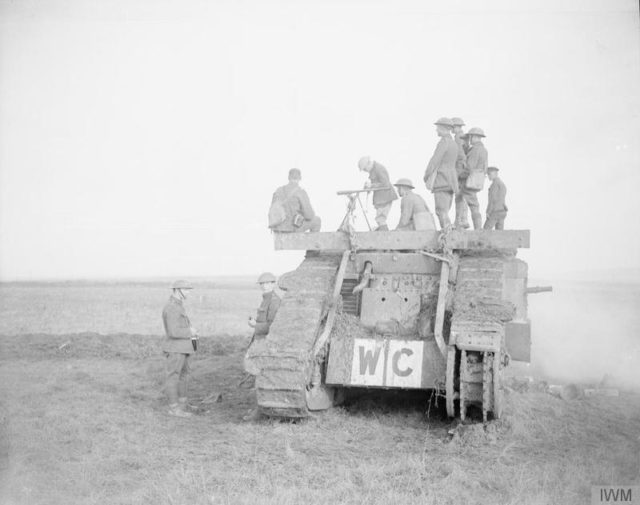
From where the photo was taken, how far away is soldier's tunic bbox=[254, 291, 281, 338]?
31.9ft

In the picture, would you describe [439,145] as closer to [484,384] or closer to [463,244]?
[463,244]

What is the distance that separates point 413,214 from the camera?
411 inches

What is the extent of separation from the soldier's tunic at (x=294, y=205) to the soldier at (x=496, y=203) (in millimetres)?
3369

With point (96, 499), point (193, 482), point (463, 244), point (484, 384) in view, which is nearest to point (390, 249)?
point (463, 244)

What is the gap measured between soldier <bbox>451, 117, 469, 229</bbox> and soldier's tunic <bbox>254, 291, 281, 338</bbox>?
341 centimetres

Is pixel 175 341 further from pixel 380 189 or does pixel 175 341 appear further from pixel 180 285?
pixel 380 189

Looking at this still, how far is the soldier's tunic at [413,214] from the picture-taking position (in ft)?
33.8

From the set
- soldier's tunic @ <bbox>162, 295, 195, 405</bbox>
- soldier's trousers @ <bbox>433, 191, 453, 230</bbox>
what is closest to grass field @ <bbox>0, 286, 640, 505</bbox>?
soldier's tunic @ <bbox>162, 295, 195, 405</bbox>

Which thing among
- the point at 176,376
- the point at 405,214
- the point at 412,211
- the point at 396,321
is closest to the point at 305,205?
the point at 405,214

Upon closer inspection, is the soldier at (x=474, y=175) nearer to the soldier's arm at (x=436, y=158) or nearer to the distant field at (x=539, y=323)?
the soldier's arm at (x=436, y=158)

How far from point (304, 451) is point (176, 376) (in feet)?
9.95

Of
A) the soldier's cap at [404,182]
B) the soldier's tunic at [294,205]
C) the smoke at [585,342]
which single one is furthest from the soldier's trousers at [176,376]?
the smoke at [585,342]

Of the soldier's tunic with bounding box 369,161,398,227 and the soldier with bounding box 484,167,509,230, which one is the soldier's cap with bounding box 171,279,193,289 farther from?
the soldier with bounding box 484,167,509,230

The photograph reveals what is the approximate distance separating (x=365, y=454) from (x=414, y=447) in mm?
551
